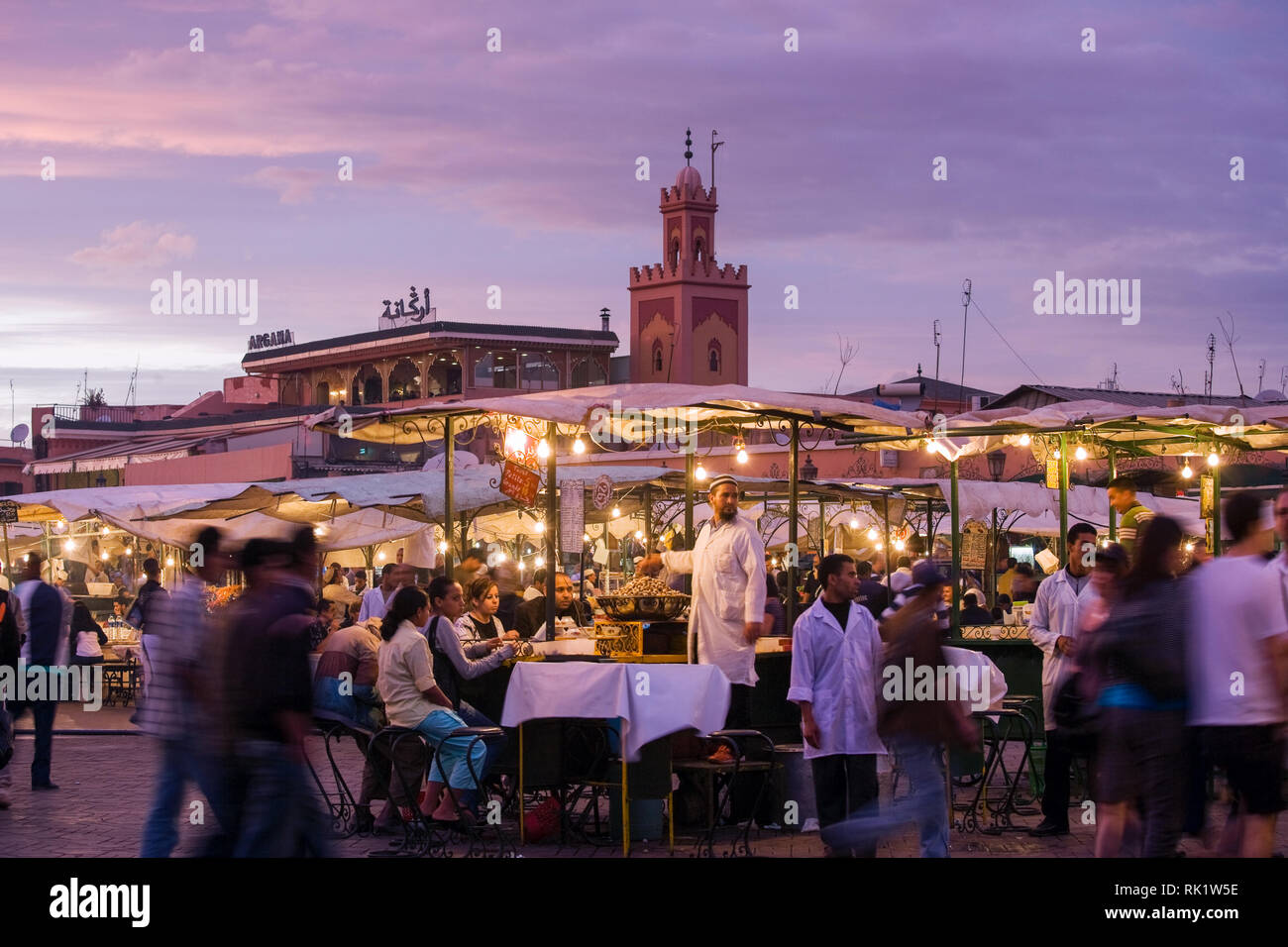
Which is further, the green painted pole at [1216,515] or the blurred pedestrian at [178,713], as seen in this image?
the green painted pole at [1216,515]

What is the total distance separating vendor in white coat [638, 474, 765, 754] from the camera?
10.1m

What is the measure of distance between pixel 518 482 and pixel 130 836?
13.1ft

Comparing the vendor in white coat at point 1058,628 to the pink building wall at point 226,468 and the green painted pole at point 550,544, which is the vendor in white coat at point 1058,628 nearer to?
the green painted pole at point 550,544

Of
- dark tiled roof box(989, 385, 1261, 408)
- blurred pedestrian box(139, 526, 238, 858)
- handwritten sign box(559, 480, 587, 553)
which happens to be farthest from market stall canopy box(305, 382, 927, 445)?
dark tiled roof box(989, 385, 1261, 408)

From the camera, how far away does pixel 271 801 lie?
621 cm

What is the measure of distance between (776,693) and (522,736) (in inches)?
75.8

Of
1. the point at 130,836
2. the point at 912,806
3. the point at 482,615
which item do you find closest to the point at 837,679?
the point at 912,806

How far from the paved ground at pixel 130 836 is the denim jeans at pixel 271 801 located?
1.63 metres

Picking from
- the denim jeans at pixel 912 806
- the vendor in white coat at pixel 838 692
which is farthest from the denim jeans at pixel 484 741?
the denim jeans at pixel 912 806

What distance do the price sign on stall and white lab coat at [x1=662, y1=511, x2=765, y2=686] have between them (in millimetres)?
2782

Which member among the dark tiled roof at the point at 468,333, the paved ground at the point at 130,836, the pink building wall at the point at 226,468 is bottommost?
the paved ground at the point at 130,836

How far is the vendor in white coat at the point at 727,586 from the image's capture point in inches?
399

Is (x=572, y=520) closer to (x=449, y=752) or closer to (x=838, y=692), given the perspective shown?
(x=449, y=752)

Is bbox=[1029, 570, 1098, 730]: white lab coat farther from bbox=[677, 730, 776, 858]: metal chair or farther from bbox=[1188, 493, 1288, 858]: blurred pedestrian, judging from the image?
bbox=[1188, 493, 1288, 858]: blurred pedestrian
